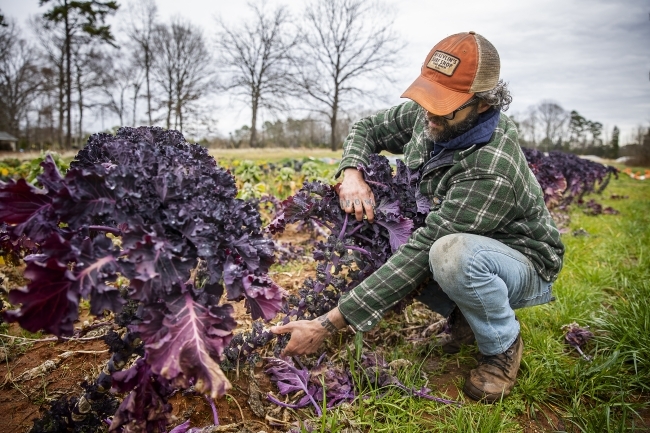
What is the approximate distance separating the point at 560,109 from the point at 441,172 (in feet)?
257

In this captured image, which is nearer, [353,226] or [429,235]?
[429,235]

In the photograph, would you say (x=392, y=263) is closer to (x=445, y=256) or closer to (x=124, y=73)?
(x=445, y=256)

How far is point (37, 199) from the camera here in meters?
1.42

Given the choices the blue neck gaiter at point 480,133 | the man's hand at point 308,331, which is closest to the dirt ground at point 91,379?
the man's hand at point 308,331

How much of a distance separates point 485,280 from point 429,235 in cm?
37

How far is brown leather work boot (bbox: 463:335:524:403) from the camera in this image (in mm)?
2301

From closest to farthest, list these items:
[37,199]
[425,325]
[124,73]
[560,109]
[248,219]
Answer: [37,199] < [248,219] < [425,325] < [124,73] < [560,109]

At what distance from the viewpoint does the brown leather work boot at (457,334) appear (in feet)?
9.11

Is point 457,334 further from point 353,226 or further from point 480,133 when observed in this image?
point 480,133

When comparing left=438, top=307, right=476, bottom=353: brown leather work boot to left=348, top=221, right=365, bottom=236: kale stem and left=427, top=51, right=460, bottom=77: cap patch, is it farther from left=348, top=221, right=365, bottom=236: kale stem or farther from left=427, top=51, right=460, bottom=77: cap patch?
left=427, top=51, right=460, bottom=77: cap patch

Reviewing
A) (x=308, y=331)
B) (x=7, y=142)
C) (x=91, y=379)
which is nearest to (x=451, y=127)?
(x=308, y=331)

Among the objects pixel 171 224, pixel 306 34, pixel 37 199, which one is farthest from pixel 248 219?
pixel 306 34

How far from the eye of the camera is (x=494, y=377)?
2.34 meters

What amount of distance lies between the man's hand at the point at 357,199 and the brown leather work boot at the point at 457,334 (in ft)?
3.42
